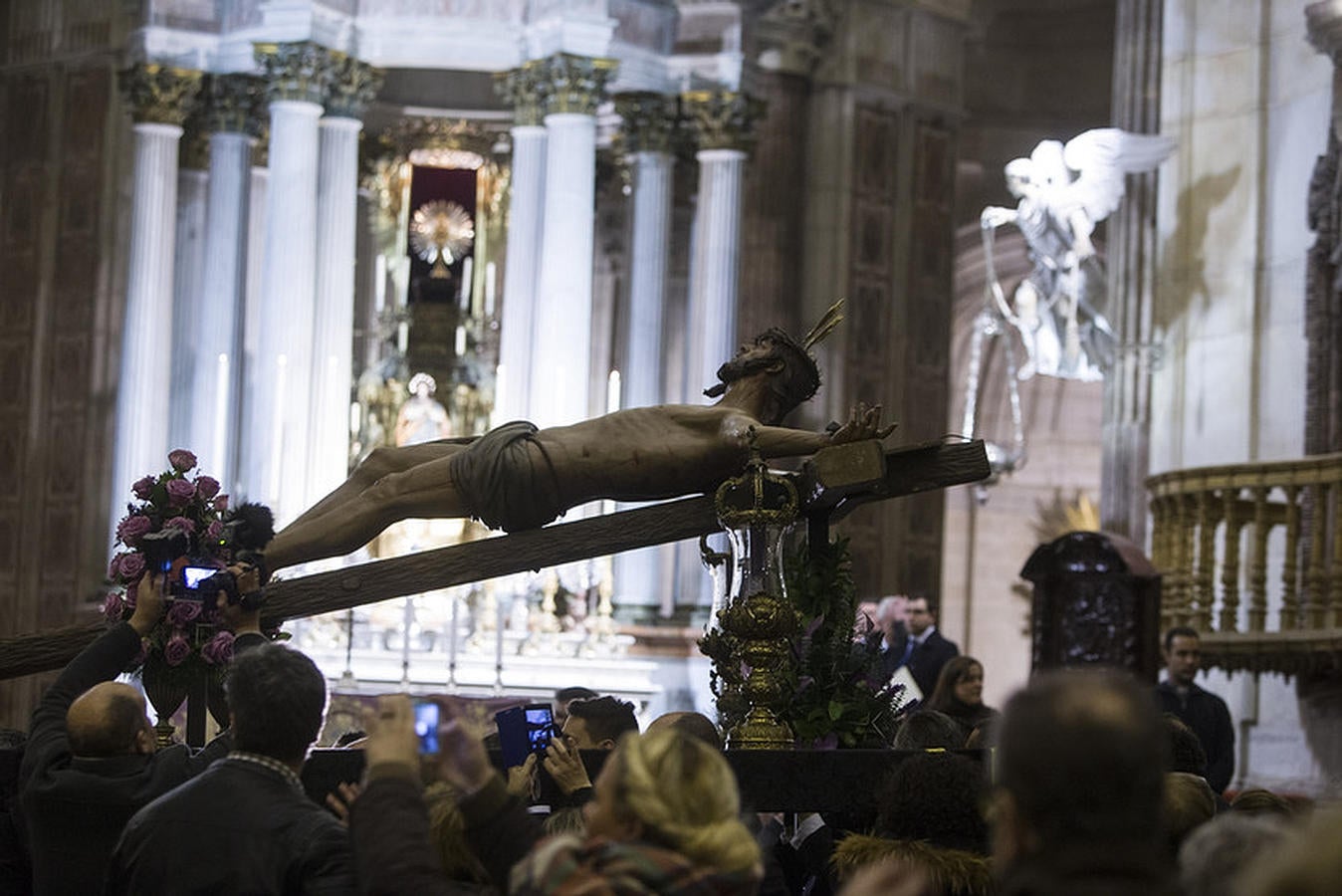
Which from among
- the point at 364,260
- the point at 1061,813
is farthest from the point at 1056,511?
the point at 1061,813

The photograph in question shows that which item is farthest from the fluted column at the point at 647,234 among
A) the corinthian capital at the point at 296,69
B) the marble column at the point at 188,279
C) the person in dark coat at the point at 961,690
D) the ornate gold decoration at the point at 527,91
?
the person in dark coat at the point at 961,690

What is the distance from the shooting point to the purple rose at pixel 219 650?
6.86 m

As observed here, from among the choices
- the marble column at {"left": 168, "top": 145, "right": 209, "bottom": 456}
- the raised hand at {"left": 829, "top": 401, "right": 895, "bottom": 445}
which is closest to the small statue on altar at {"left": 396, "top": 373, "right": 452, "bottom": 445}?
the marble column at {"left": 168, "top": 145, "right": 209, "bottom": 456}

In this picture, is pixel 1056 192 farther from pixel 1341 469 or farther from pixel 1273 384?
pixel 1341 469

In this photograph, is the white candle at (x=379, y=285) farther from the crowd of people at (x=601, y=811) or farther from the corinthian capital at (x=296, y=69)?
the crowd of people at (x=601, y=811)

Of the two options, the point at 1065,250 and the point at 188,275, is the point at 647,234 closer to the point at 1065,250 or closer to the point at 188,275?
the point at 1065,250

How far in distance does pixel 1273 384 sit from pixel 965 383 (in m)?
10.4

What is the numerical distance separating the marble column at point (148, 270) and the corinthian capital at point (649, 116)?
3177 millimetres

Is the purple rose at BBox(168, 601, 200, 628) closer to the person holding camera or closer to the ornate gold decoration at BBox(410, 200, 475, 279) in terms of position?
the person holding camera

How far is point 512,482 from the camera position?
7.21 meters

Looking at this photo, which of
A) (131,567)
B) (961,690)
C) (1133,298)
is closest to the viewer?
(131,567)

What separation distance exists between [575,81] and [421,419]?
3189mm

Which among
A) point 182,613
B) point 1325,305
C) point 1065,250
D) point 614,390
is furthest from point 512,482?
point 1065,250

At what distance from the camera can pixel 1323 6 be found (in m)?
13.1
